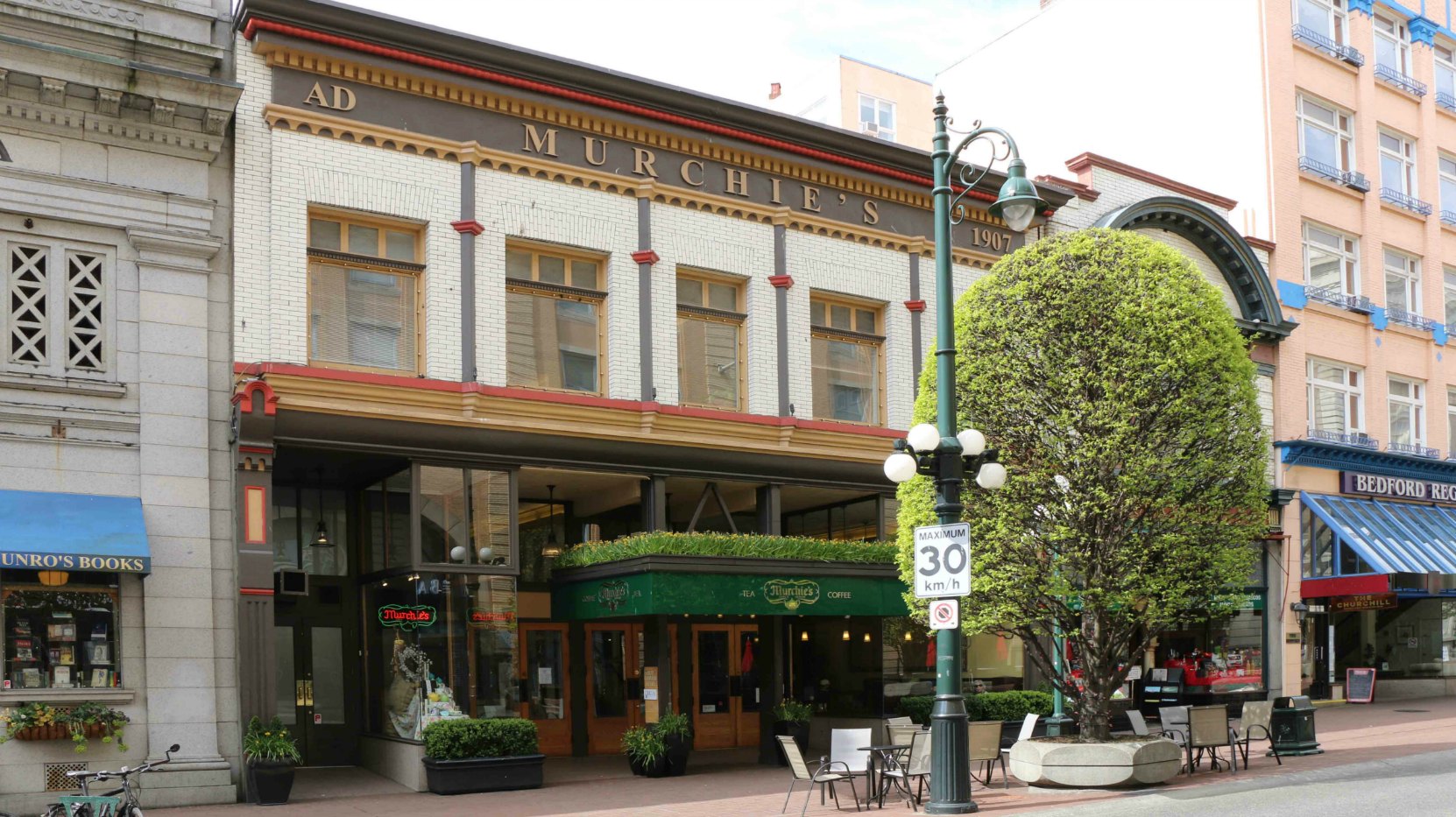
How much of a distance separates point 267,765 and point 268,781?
0.20 metres

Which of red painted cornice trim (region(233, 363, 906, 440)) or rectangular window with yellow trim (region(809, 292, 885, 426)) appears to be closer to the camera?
red painted cornice trim (region(233, 363, 906, 440))

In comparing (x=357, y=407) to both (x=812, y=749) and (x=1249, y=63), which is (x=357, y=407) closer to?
(x=812, y=749)

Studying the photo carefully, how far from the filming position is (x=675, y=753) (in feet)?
64.0

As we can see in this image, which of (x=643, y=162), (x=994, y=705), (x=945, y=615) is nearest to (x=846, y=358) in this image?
(x=643, y=162)

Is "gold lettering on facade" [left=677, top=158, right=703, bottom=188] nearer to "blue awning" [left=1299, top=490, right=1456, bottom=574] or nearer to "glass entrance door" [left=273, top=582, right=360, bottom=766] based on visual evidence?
"glass entrance door" [left=273, top=582, right=360, bottom=766]

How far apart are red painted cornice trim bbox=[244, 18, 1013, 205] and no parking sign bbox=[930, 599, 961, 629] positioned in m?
8.91

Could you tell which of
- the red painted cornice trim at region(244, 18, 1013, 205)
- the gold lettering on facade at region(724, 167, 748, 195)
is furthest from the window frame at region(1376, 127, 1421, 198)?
the gold lettering on facade at region(724, 167, 748, 195)

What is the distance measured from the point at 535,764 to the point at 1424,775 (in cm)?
1086

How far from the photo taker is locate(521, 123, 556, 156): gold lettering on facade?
2039 centimetres

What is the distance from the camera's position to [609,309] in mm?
20969

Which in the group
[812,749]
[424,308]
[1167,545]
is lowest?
[812,749]

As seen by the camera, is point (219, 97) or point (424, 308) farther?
point (424, 308)

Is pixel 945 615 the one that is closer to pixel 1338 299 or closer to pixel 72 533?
pixel 72 533

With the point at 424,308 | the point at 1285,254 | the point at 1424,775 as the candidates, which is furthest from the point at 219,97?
the point at 1285,254
